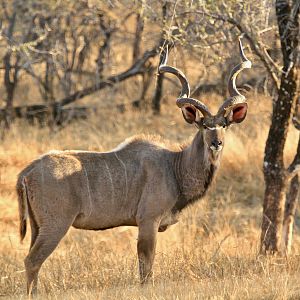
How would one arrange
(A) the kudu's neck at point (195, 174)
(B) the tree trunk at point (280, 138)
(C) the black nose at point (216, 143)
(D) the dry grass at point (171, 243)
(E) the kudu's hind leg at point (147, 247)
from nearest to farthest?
1. (D) the dry grass at point (171, 243)
2. (C) the black nose at point (216, 143)
3. (E) the kudu's hind leg at point (147, 247)
4. (A) the kudu's neck at point (195, 174)
5. (B) the tree trunk at point (280, 138)

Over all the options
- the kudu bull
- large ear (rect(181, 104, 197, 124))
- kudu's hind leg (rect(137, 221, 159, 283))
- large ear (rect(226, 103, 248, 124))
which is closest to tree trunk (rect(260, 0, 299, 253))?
the kudu bull

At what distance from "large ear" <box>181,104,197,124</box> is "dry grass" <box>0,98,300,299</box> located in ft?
2.66

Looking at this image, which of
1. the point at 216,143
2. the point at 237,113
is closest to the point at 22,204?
the point at 216,143

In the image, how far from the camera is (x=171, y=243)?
897cm

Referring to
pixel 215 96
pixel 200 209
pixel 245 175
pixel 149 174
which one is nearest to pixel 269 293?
pixel 149 174

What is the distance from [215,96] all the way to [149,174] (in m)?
6.85

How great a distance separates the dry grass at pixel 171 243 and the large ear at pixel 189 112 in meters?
0.81

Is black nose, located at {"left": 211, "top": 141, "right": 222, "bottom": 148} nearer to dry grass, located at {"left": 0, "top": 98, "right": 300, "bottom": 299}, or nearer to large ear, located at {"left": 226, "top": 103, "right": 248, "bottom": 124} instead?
large ear, located at {"left": 226, "top": 103, "right": 248, "bottom": 124}

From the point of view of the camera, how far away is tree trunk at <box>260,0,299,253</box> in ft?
24.8

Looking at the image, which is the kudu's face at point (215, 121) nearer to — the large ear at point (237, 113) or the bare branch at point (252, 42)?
the large ear at point (237, 113)

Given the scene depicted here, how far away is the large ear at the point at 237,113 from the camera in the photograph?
22.4ft

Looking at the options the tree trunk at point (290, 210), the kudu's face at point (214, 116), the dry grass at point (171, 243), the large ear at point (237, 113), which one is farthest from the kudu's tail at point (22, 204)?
the tree trunk at point (290, 210)

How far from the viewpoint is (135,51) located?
47.4 ft

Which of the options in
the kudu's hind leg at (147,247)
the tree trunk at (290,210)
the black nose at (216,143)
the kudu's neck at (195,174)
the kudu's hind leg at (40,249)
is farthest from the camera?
the tree trunk at (290,210)
